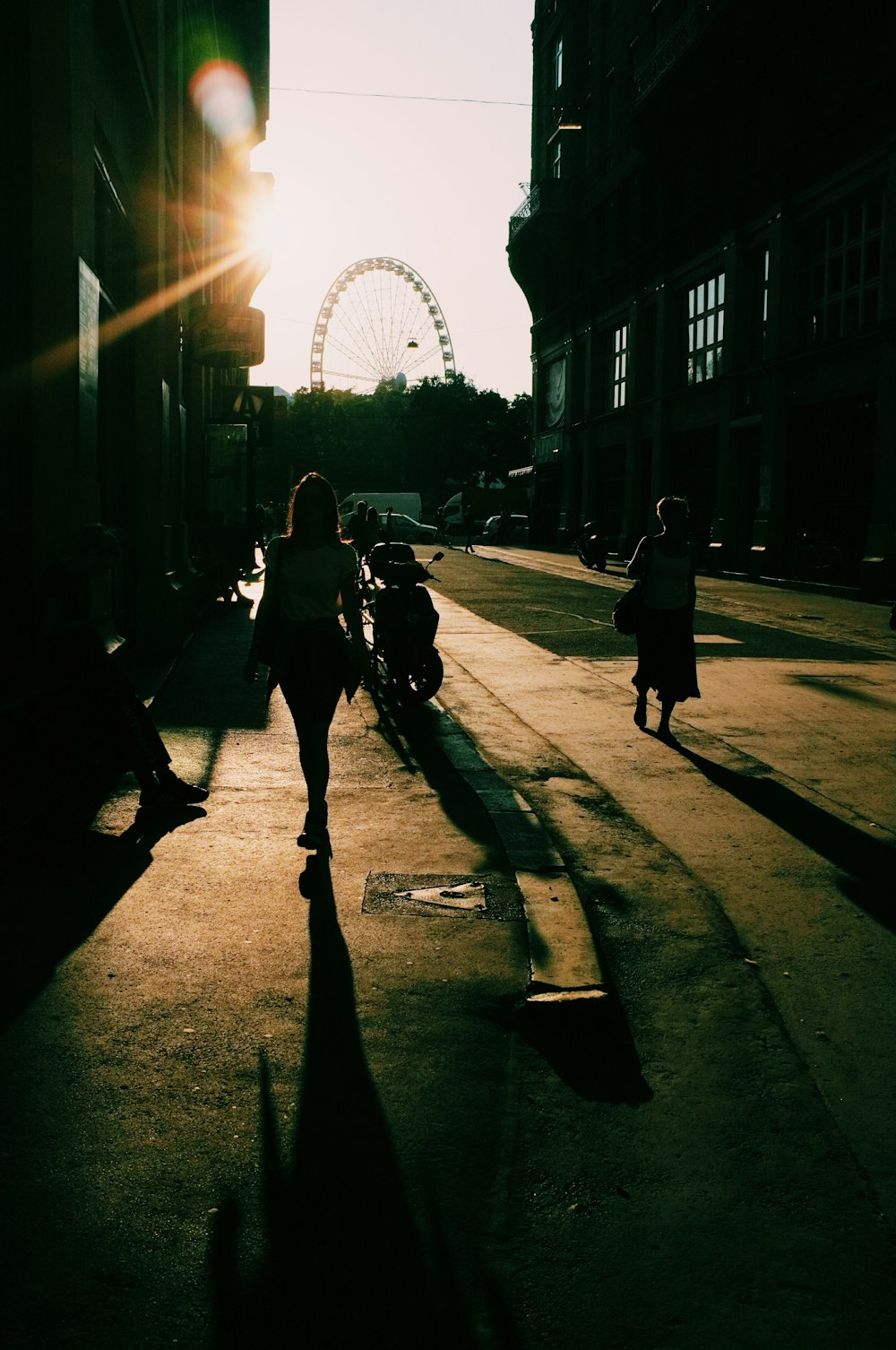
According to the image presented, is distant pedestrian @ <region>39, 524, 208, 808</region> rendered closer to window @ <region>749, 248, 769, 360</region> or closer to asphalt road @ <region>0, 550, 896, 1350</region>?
asphalt road @ <region>0, 550, 896, 1350</region>

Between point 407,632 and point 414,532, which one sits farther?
→ point 414,532

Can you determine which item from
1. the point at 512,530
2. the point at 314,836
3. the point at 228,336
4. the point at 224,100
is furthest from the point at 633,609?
the point at 512,530

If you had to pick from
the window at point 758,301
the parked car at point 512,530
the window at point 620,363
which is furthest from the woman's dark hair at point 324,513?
the parked car at point 512,530

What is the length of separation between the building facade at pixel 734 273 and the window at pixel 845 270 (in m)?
0.06

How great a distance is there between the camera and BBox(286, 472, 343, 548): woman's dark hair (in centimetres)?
616

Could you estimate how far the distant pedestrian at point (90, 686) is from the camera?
20.8ft

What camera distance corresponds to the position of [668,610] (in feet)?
31.6

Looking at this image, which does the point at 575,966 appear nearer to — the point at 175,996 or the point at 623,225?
the point at 175,996

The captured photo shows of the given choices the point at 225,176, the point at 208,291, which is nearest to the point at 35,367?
the point at 208,291

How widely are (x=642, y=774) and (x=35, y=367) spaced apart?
14.0ft

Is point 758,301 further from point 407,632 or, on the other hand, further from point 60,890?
point 60,890

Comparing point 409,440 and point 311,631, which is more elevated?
point 409,440

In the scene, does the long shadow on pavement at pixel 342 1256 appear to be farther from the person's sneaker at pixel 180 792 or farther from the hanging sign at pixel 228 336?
the hanging sign at pixel 228 336

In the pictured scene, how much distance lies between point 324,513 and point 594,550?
90.5 ft
